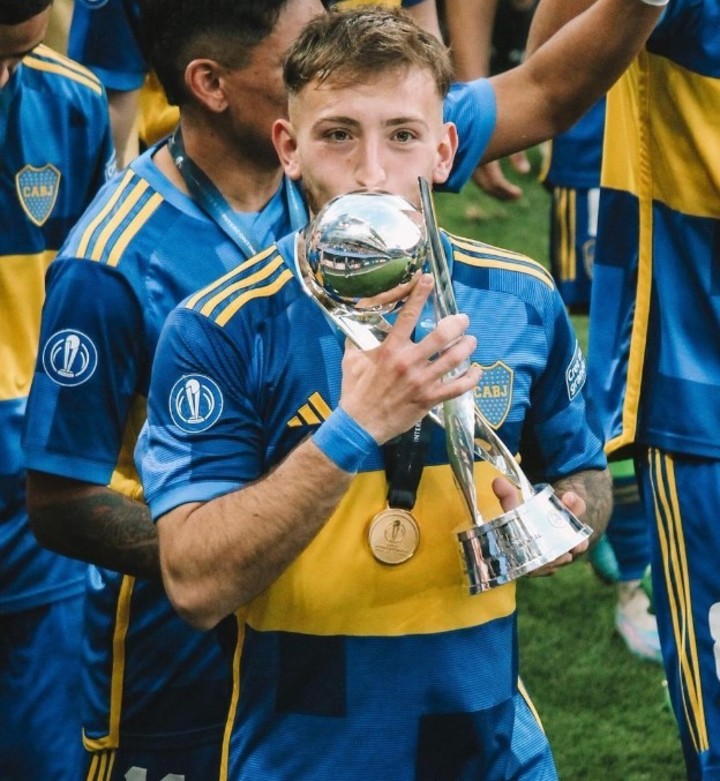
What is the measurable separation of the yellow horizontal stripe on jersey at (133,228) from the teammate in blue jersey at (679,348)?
3.32ft

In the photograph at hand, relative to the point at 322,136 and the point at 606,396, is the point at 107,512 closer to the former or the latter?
the point at 322,136

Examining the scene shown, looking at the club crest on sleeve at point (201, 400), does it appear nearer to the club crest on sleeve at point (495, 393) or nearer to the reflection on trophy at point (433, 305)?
the reflection on trophy at point (433, 305)

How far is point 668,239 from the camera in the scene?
11.8 feet

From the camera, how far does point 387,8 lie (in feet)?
9.14

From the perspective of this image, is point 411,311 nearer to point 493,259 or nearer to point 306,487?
point 306,487

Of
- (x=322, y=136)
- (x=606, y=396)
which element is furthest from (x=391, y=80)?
(x=606, y=396)

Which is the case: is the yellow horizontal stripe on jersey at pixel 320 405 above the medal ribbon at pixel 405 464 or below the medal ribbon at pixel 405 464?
above

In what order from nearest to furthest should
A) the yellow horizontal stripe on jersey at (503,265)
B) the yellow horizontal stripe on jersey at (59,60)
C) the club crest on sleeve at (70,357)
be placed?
the yellow horizontal stripe on jersey at (503,265)
the club crest on sleeve at (70,357)
the yellow horizontal stripe on jersey at (59,60)

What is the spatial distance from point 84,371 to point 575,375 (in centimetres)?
82

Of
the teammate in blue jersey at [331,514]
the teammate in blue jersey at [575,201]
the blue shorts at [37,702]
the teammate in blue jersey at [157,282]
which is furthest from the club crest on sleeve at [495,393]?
the teammate in blue jersey at [575,201]

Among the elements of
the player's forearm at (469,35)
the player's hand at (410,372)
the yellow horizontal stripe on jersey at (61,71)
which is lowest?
the player's forearm at (469,35)

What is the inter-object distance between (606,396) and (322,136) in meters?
1.38

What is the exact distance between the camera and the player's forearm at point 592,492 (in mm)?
2838

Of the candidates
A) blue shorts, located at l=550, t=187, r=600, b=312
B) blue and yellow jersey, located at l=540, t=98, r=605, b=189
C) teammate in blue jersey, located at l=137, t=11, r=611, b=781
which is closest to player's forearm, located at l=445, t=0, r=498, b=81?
blue and yellow jersey, located at l=540, t=98, r=605, b=189
